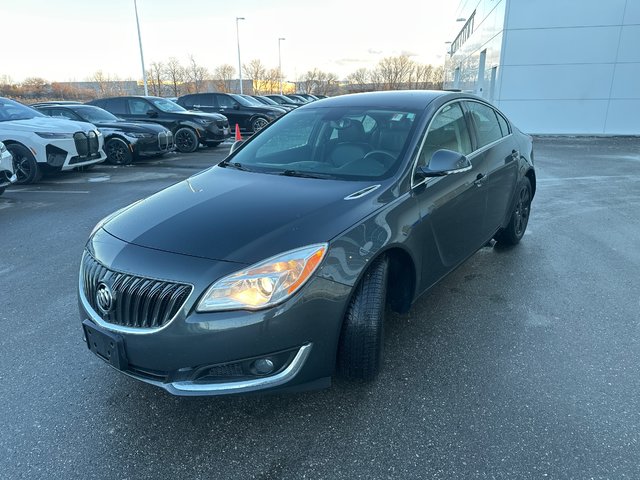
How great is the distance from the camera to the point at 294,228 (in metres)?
2.33

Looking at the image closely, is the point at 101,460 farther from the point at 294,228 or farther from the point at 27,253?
the point at 27,253

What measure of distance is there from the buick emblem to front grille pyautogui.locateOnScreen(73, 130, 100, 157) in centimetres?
787

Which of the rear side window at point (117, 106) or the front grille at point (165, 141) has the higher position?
the rear side window at point (117, 106)

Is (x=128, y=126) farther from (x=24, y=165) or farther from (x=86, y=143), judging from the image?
(x=24, y=165)

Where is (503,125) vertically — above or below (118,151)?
above

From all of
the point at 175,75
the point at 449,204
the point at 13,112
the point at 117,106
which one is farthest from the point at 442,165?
the point at 175,75

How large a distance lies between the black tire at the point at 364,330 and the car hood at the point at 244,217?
36 centimetres

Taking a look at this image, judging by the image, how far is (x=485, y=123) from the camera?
4180 millimetres

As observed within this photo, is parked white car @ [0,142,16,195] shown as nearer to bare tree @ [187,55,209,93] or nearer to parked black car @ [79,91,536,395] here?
parked black car @ [79,91,536,395]

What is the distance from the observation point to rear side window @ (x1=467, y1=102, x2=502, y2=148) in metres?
3.98

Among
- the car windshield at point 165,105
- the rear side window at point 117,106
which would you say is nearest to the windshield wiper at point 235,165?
the car windshield at point 165,105

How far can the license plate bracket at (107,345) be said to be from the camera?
218cm

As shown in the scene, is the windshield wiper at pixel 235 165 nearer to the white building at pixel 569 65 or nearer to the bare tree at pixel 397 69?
the white building at pixel 569 65

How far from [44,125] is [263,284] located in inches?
339
